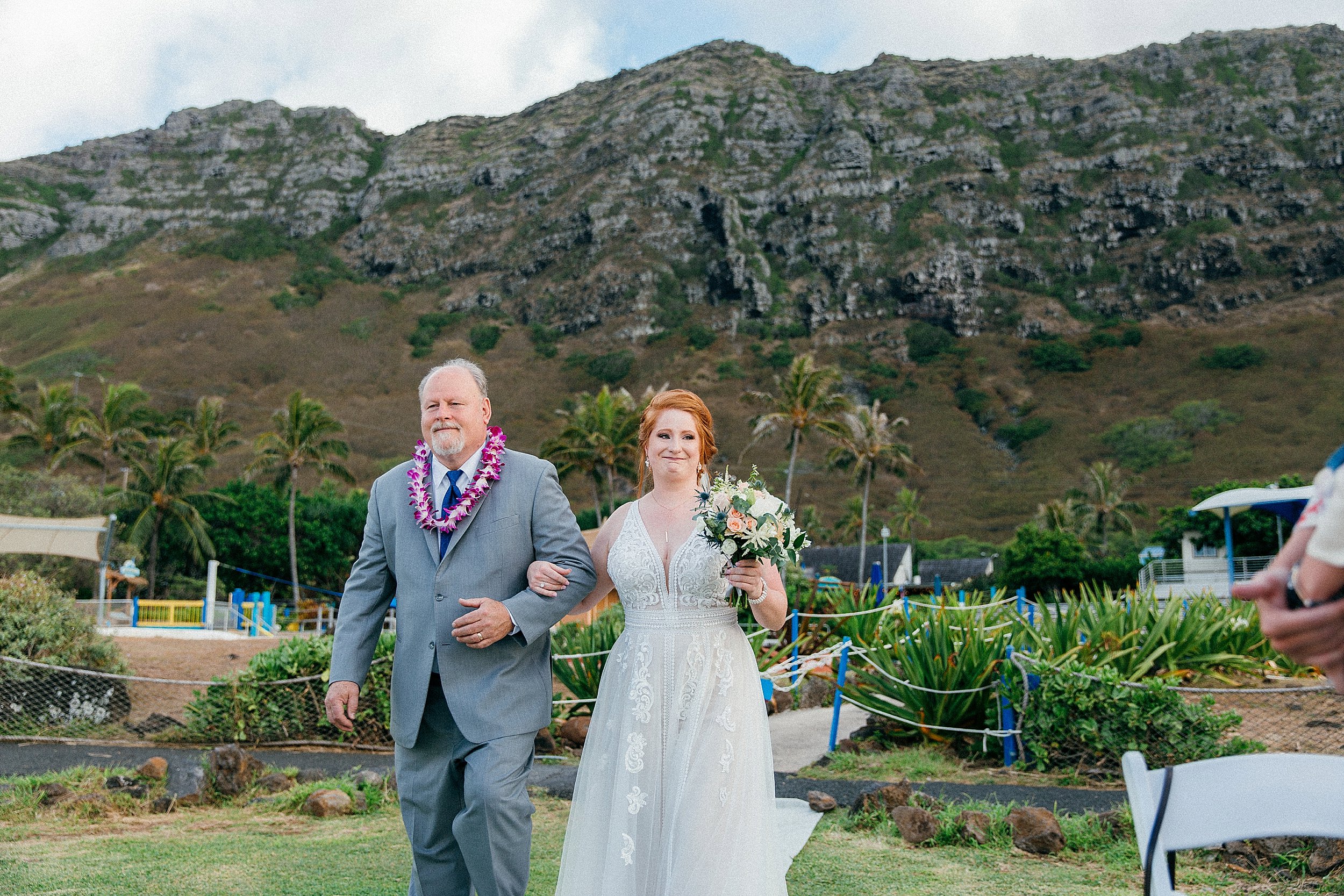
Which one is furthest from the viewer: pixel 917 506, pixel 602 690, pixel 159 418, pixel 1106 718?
pixel 917 506

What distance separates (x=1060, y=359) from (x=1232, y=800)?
109641 millimetres

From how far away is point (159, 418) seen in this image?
5147cm

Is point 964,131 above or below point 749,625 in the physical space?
above

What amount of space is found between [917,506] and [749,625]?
70.0 metres

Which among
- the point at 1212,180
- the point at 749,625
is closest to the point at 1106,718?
the point at 749,625

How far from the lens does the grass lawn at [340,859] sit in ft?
15.0

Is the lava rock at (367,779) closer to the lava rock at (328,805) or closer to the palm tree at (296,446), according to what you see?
the lava rock at (328,805)

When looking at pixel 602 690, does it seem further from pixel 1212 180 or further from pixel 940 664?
pixel 1212 180

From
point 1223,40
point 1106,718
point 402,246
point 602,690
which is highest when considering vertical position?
point 1223,40

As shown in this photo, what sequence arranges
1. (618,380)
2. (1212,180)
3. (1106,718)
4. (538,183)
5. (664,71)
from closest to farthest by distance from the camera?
(1106,718) → (618,380) → (1212,180) → (538,183) → (664,71)

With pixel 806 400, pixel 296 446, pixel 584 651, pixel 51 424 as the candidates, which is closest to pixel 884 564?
pixel 806 400

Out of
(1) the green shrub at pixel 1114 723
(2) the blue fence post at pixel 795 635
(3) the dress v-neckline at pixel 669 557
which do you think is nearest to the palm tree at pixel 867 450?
(2) the blue fence post at pixel 795 635

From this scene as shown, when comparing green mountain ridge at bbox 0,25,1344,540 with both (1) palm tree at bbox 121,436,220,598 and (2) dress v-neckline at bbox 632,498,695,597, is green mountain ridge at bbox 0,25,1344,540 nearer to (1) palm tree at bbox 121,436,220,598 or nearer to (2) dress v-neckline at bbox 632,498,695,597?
(1) palm tree at bbox 121,436,220,598

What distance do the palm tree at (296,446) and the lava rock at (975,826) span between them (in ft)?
138
